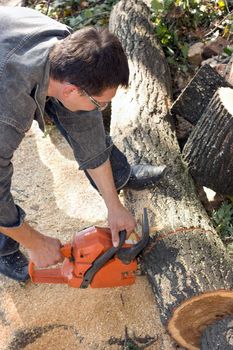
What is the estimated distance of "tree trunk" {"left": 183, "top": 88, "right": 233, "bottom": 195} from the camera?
3.45 meters

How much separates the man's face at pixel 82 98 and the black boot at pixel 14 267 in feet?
4.63

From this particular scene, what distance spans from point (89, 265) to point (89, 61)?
3.75 ft

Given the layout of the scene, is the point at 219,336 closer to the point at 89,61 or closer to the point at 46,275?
the point at 46,275

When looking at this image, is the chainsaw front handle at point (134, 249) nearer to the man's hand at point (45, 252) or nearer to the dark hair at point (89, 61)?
the man's hand at point (45, 252)

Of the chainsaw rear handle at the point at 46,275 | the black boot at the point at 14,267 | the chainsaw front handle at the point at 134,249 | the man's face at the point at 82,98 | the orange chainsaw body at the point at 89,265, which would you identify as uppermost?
the man's face at the point at 82,98

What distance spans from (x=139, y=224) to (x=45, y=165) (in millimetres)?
1537

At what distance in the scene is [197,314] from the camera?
2.77m

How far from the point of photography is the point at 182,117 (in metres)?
4.16

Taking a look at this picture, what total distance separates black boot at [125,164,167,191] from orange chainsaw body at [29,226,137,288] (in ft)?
1.92

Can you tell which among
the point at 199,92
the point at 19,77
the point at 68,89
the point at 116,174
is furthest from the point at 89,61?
the point at 199,92

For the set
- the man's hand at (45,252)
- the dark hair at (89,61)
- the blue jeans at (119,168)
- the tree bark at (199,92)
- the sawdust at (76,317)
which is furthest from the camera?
the tree bark at (199,92)

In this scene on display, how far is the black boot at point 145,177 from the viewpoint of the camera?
3271 mm

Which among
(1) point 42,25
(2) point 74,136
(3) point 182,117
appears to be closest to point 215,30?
(3) point 182,117

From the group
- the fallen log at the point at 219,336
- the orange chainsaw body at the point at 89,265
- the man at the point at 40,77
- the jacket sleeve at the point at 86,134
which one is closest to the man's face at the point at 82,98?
the man at the point at 40,77
